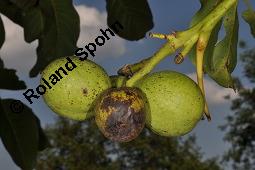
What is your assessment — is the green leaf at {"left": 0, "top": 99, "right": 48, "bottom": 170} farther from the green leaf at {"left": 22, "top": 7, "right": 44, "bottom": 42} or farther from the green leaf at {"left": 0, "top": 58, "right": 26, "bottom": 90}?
the green leaf at {"left": 22, "top": 7, "right": 44, "bottom": 42}

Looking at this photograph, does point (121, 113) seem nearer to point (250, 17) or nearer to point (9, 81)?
point (250, 17)

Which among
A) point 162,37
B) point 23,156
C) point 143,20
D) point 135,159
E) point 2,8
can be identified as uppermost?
point 135,159

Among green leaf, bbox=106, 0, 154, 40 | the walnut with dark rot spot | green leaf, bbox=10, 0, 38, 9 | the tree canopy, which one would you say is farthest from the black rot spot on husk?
the tree canopy

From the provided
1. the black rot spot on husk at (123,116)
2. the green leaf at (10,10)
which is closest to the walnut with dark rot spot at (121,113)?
the black rot spot on husk at (123,116)

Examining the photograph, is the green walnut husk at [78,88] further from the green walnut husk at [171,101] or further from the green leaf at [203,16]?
the green leaf at [203,16]

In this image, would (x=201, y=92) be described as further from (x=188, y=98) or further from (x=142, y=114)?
(x=142, y=114)

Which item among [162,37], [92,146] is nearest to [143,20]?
[162,37]

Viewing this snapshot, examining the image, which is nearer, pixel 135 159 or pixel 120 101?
pixel 120 101
